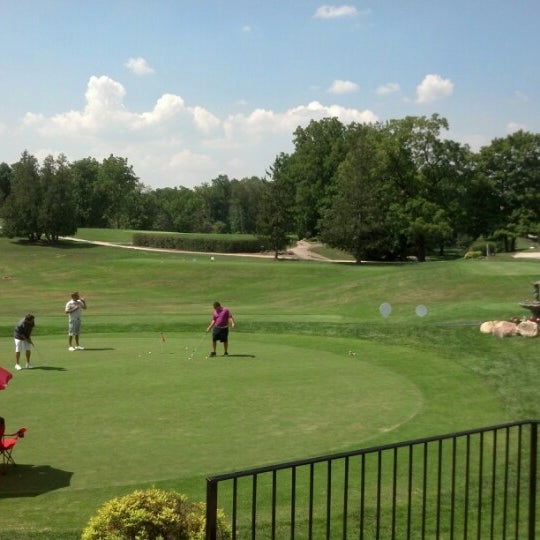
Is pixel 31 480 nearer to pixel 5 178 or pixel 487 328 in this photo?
pixel 487 328

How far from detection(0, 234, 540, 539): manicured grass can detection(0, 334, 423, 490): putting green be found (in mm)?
41

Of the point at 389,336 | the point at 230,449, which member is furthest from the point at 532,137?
the point at 230,449

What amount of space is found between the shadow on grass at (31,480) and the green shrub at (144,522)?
3230mm

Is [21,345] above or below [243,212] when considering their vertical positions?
below

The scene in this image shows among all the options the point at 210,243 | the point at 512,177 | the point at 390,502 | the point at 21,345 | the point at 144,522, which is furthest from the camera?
the point at 210,243

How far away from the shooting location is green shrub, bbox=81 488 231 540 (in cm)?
607

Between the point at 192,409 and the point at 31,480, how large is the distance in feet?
13.2

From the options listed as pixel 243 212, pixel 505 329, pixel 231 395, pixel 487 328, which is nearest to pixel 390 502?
pixel 231 395

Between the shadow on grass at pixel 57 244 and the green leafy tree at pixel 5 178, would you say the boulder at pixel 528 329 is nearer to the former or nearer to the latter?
the shadow on grass at pixel 57 244

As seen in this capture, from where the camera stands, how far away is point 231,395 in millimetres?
14266

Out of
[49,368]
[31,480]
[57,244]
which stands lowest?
[49,368]

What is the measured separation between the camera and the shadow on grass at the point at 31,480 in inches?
358

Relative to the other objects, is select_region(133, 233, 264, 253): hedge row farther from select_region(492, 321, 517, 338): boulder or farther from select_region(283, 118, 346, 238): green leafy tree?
select_region(492, 321, 517, 338): boulder

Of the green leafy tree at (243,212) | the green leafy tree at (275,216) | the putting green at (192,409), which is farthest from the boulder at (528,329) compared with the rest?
the green leafy tree at (243,212)
